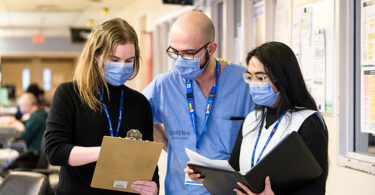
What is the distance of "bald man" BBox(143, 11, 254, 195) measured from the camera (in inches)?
78.7

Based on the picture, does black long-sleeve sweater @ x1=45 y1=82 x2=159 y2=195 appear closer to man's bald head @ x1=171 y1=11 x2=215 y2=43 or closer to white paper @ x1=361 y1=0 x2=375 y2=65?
man's bald head @ x1=171 y1=11 x2=215 y2=43

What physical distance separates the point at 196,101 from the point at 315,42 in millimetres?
1265

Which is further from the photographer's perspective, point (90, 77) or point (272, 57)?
point (90, 77)

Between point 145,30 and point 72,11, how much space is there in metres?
Result: 3.35

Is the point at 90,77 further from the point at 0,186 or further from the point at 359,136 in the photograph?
the point at 359,136

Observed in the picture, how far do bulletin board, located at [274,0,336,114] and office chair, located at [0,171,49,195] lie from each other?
1.70m

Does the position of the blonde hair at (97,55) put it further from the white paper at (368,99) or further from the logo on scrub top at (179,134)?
the white paper at (368,99)

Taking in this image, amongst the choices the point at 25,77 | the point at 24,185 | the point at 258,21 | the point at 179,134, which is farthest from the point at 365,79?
the point at 25,77

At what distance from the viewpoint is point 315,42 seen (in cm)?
302

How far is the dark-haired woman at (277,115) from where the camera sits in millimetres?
1521

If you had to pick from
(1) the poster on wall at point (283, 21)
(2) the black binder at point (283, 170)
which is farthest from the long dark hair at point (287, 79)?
(1) the poster on wall at point (283, 21)

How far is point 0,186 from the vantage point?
74.5 inches

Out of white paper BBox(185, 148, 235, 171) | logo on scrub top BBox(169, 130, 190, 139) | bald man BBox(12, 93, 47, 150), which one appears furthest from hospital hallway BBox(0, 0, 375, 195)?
bald man BBox(12, 93, 47, 150)

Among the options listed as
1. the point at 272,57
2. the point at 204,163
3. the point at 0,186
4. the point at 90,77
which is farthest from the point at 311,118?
the point at 0,186
